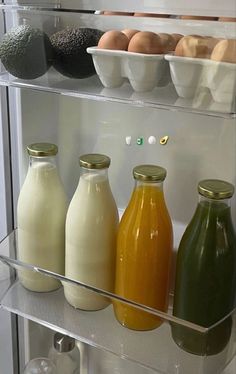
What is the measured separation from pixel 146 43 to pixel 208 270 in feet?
1.17

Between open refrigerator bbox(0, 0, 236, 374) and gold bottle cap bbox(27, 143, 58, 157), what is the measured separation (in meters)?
Answer: 0.09

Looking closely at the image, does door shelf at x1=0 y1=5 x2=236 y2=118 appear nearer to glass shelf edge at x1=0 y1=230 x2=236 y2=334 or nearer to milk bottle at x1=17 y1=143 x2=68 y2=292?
milk bottle at x1=17 y1=143 x2=68 y2=292

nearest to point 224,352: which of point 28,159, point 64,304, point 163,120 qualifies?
point 64,304

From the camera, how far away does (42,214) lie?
0.99 metres

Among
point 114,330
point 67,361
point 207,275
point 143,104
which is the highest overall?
point 143,104

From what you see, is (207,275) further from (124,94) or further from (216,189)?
(124,94)

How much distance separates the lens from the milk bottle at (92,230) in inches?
37.1

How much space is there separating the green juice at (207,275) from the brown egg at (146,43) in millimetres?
245

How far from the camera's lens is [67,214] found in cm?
98

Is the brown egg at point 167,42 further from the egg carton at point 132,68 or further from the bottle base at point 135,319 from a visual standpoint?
the bottle base at point 135,319

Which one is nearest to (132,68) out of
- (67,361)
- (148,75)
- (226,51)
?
(148,75)

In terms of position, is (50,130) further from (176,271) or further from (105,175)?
(176,271)

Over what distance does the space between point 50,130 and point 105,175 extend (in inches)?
7.8

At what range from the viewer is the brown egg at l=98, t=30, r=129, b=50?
32.9 inches
